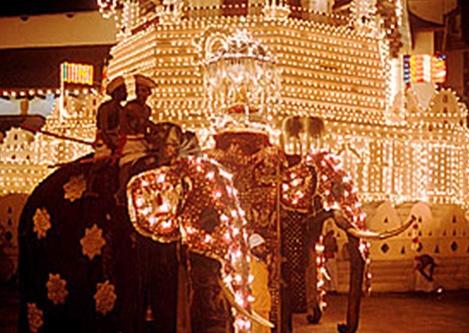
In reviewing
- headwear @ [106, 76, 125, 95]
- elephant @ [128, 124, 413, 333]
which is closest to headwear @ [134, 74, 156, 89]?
headwear @ [106, 76, 125, 95]

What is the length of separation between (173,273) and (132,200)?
55 centimetres

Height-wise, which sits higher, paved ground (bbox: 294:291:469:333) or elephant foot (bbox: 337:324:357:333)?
elephant foot (bbox: 337:324:357:333)

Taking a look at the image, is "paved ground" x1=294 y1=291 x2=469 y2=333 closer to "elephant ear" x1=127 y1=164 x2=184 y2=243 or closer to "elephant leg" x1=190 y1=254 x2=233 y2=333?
"elephant leg" x1=190 y1=254 x2=233 y2=333

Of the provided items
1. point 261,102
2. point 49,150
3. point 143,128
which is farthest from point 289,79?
point 143,128

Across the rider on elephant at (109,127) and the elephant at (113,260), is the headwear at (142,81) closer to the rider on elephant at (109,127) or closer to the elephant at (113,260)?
the rider on elephant at (109,127)

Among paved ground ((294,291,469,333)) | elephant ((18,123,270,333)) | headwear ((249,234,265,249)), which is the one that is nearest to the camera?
elephant ((18,123,270,333))

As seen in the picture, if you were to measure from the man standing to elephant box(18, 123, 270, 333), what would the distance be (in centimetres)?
86

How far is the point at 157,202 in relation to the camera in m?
5.65

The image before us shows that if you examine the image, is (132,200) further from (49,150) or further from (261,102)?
(49,150)

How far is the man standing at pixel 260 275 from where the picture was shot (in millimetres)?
7000

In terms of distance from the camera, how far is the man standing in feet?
23.0

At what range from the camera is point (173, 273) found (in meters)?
5.54

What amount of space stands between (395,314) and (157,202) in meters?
6.54

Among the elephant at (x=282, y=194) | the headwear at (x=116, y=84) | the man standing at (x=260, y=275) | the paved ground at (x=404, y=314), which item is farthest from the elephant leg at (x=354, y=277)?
the headwear at (x=116, y=84)
